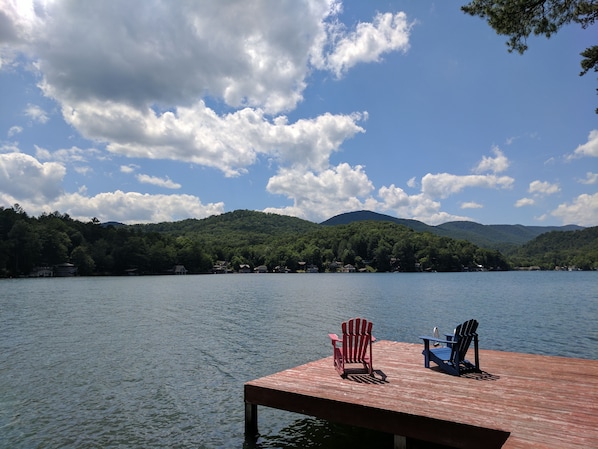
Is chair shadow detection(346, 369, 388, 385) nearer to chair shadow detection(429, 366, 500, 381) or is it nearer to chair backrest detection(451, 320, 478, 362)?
chair shadow detection(429, 366, 500, 381)

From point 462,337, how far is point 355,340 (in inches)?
85.0

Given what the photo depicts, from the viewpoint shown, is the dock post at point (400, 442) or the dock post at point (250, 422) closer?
→ the dock post at point (400, 442)

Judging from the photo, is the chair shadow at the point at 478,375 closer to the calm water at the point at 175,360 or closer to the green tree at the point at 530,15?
the calm water at the point at 175,360

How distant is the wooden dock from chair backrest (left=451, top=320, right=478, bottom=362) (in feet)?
1.42

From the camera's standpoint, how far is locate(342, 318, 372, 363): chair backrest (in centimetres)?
838

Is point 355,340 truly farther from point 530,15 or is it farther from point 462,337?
point 530,15

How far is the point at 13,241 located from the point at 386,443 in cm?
11104

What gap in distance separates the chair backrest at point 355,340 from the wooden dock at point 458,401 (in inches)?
19.4

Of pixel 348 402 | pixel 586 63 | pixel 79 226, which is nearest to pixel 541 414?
pixel 348 402

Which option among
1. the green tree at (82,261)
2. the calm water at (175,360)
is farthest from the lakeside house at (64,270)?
the calm water at (175,360)

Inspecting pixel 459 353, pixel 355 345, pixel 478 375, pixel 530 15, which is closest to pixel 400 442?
pixel 355 345

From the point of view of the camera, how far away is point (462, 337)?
8055 millimetres

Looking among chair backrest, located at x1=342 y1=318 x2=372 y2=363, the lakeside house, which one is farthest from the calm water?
the lakeside house

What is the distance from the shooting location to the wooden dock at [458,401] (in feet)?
16.8
